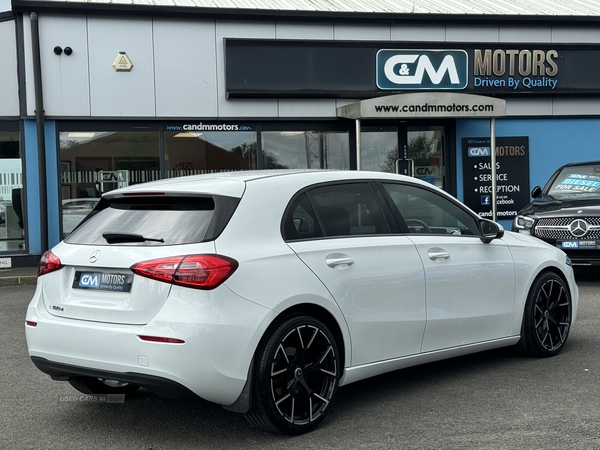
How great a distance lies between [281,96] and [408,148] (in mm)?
2980

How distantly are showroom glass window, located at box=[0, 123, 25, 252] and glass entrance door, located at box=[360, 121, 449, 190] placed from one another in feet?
22.1

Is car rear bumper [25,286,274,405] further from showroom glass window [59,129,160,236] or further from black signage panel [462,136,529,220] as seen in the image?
black signage panel [462,136,529,220]

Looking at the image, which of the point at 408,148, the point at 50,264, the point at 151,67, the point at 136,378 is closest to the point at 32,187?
the point at 151,67

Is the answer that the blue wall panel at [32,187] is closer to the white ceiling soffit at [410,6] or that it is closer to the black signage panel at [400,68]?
the white ceiling soffit at [410,6]

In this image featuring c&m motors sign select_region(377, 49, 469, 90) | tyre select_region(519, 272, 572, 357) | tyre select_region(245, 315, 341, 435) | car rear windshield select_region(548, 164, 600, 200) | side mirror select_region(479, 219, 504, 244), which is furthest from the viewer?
c&m motors sign select_region(377, 49, 469, 90)

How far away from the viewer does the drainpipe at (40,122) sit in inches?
551

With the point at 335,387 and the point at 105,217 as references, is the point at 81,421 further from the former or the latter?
the point at 335,387

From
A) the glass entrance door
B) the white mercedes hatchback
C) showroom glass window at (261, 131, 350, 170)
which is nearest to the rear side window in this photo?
the white mercedes hatchback

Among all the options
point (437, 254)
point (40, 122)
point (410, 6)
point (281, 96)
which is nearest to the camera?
point (437, 254)

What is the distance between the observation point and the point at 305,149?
1564 centimetres

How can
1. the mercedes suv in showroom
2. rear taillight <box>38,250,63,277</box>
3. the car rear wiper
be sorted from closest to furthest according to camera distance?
the car rear wiper, rear taillight <box>38,250,63,277</box>, the mercedes suv in showroom

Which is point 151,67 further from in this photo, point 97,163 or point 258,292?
point 258,292

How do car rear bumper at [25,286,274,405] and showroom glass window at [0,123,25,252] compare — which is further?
showroom glass window at [0,123,25,252]

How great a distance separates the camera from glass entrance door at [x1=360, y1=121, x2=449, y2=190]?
52.5ft
